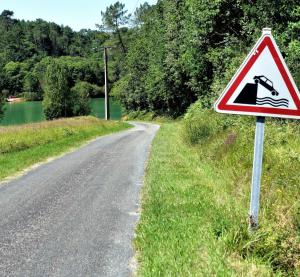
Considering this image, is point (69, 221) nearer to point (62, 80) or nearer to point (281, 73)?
point (281, 73)

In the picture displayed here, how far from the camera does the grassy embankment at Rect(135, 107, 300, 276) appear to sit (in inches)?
185

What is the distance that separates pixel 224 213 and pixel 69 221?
237 centimetres

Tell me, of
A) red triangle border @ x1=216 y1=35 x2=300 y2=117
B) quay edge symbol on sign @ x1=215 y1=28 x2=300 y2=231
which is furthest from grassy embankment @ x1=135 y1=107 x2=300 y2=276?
red triangle border @ x1=216 y1=35 x2=300 y2=117

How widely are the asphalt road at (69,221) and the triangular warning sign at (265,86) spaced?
2.21 metres

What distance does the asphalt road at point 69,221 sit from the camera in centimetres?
508

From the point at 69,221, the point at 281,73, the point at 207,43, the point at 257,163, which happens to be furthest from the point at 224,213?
the point at 207,43

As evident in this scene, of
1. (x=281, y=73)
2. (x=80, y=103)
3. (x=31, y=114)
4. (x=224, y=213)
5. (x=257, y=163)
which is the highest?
(x=281, y=73)

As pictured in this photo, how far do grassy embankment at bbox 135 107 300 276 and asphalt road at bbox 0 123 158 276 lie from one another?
30cm

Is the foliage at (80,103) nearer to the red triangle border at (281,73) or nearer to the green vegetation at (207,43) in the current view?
the green vegetation at (207,43)

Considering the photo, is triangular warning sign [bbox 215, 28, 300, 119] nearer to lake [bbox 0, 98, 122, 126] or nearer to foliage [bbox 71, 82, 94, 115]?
foliage [bbox 71, 82, 94, 115]

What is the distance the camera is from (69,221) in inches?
273

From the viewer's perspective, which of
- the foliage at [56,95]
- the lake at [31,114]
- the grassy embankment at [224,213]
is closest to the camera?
the grassy embankment at [224,213]

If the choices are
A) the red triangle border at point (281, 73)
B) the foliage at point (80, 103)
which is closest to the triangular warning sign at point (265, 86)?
the red triangle border at point (281, 73)

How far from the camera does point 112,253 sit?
5.45 m
